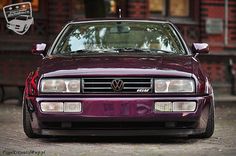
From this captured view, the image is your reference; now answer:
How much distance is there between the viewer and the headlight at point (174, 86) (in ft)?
21.2

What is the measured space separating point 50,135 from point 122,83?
1.03 metres

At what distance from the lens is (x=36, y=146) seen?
657cm

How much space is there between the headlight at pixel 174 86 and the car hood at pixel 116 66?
74mm

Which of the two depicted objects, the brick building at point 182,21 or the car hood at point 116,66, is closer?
the car hood at point 116,66

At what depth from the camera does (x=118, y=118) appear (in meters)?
6.39

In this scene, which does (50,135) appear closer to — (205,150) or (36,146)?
(36,146)

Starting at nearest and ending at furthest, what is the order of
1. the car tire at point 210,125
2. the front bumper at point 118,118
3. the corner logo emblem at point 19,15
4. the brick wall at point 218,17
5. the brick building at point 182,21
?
the front bumper at point 118,118 < the car tire at point 210,125 < the corner logo emblem at point 19,15 < the brick building at point 182,21 < the brick wall at point 218,17

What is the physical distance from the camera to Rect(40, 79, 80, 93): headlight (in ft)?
21.2

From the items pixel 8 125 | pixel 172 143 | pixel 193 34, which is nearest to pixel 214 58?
pixel 193 34

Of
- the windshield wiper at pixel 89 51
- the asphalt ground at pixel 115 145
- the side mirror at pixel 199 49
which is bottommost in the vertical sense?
the asphalt ground at pixel 115 145

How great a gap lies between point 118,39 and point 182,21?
10.2 m

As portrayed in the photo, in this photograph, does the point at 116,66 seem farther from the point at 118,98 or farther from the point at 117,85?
the point at 118,98

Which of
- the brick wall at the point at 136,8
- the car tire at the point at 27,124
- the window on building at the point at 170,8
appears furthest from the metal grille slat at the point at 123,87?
the window on building at the point at 170,8

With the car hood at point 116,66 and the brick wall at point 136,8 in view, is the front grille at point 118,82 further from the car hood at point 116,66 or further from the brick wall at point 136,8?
the brick wall at point 136,8
